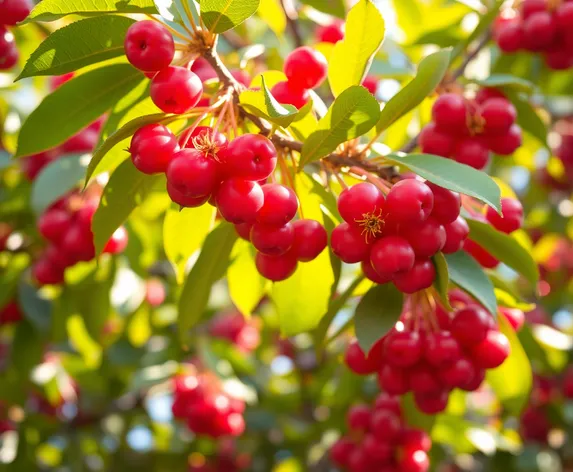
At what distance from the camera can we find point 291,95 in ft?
5.08

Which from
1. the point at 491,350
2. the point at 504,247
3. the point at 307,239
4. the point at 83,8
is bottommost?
the point at 491,350

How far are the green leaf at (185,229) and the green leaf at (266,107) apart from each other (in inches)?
18.3

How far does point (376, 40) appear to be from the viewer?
4.93 feet

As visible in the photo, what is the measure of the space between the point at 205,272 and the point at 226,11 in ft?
2.30

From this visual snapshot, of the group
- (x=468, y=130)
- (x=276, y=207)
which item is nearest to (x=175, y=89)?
(x=276, y=207)

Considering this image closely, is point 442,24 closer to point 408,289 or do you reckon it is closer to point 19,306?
point 408,289

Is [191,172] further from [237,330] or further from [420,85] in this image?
[237,330]

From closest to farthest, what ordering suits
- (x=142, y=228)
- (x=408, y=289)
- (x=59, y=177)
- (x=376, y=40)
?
(x=408, y=289), (x=376, y=40), (x=59, y=177), (x=142, y=228)

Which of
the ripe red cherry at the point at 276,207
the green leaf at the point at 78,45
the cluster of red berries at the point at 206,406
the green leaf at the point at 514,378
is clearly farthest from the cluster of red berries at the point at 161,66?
the cluster of red berries at the point at 206,406

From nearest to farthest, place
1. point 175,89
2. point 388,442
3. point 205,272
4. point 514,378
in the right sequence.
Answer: point 175,89, point 205,272, point 514,378, point 388,442

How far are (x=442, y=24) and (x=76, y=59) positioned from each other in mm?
1789

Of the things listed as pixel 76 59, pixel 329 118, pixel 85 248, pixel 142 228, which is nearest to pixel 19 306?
pixel 142 228

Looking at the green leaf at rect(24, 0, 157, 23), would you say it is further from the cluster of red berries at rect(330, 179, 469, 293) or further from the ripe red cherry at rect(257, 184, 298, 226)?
the cluster of red berries at rect(330, 179, 469, 293)

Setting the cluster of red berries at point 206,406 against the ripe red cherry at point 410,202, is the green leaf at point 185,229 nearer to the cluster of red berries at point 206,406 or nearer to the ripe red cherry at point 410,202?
the ripe red cherry at point 410,202
